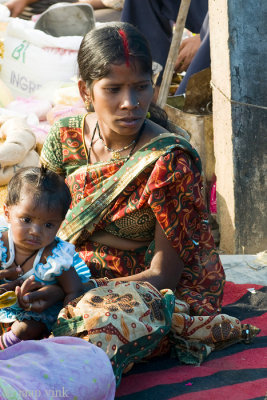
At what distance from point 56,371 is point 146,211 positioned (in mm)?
883

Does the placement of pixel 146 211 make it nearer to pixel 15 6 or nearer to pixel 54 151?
pixel 54 151

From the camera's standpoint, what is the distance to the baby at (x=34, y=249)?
2480 millimetres

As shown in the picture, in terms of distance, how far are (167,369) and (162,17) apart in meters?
4.20

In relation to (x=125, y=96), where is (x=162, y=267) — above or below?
below

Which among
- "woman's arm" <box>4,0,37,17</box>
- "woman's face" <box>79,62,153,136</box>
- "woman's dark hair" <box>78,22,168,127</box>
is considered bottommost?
"woman's arm" <box>4,0,37,17</box>

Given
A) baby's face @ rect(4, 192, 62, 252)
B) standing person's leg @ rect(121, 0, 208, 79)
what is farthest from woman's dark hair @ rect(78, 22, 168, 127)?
standing person's leg @ rect(121, 0, 208, 79)

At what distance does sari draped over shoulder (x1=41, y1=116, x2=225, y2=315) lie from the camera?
2.72m

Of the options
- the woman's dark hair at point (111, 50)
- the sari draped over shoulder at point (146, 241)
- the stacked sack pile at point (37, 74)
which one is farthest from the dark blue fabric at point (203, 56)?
the woman's dark hair at point (111, 50)

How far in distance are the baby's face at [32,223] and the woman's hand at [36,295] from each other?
0.46ft

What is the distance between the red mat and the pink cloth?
0.25 metres

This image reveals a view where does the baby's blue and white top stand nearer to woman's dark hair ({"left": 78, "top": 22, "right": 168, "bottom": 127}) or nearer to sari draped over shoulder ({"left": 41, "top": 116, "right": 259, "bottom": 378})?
sari draped over shoulder ({"left": 41, "top": 116, "right": 259, "bottom": 378})

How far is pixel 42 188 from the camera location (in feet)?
8.20

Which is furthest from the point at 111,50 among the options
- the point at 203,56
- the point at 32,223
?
the point at 203,56

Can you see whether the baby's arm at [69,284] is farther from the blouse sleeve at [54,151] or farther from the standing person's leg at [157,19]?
the standing person's leg at [157,19]
